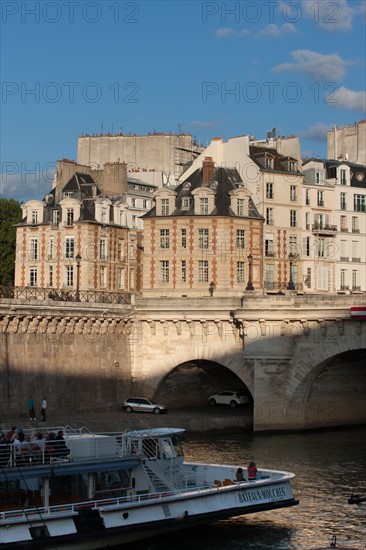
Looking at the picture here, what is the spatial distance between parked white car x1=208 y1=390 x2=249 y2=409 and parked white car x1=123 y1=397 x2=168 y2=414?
5.71 metres

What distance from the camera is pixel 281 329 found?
58594 mm

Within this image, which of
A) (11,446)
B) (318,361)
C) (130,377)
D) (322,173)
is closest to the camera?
(11,446)

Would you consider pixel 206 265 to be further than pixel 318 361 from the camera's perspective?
Yes

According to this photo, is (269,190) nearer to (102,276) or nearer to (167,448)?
(102,276)

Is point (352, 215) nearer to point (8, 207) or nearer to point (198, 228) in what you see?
point (198, 228)

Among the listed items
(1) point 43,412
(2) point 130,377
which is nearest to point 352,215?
(2) point 130,377

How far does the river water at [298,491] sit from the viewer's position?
115 feet

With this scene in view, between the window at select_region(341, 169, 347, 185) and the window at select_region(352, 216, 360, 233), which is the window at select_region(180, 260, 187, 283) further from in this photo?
the window at select_region(341, 169, 347, 185)

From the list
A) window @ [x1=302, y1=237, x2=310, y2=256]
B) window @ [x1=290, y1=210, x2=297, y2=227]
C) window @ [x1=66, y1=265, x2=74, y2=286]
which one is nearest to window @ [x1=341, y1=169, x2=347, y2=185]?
window @ [x1=290, y1=210, x2=297, y2=227]

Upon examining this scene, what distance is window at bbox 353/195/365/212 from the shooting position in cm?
8494

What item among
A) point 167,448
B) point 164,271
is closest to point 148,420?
point 167,448

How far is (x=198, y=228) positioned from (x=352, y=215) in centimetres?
1432

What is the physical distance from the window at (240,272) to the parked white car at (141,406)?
17.5 metres

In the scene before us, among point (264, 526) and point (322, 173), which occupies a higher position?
point (322, 173)
